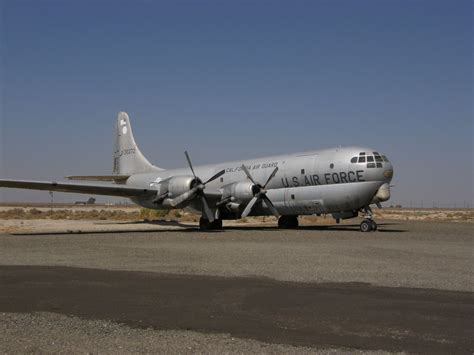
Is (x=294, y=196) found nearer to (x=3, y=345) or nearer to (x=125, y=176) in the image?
(x=125, y=176)

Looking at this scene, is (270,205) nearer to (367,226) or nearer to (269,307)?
(367,226)

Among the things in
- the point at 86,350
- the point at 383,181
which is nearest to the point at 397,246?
the point at 383,181

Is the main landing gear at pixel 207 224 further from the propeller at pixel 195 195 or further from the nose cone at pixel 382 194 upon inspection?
the nose cone at pixel 382 194

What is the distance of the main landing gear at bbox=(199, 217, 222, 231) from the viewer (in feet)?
107

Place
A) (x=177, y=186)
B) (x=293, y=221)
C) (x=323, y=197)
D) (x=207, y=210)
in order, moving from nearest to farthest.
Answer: (x=323, y=197) → (x=207, y=210) → (x=177, y=186) → (x=293, y=221)

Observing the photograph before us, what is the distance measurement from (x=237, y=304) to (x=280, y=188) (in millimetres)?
23733

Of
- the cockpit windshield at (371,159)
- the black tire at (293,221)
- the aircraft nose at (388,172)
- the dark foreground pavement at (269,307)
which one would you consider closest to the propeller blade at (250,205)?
the black tire at (293,221)

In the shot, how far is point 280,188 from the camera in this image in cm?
3212

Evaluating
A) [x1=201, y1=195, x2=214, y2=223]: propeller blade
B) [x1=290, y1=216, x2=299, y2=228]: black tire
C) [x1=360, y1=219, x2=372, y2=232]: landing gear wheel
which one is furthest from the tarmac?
[x1=290, y1=216, x2=299, y2=228]: black tire

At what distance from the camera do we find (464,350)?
6020 millimetres

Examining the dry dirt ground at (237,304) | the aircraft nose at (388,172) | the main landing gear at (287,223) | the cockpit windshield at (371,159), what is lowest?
the main landing gear at (287,223)

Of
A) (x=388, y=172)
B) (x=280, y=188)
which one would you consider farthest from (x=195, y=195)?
(x=388, y=172)

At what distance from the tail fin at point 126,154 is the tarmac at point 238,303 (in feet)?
94.2

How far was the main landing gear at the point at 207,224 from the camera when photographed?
3269 cm
